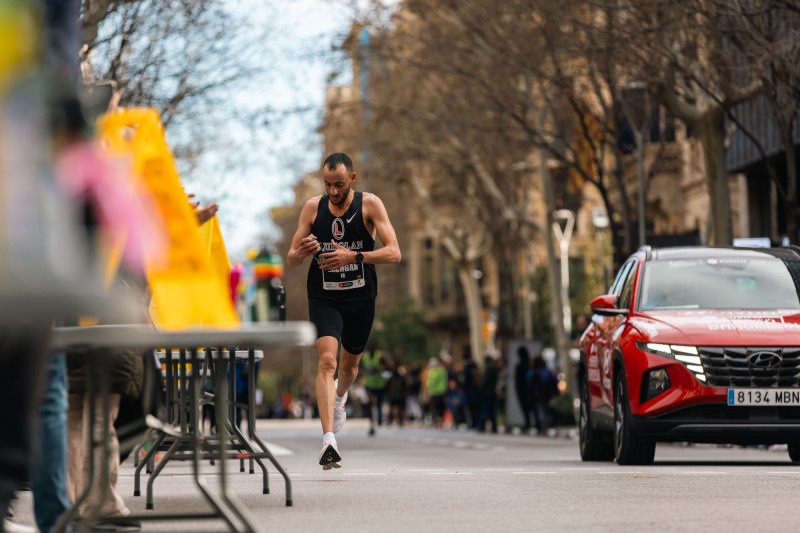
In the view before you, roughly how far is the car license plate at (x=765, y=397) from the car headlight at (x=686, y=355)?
1.02 feet

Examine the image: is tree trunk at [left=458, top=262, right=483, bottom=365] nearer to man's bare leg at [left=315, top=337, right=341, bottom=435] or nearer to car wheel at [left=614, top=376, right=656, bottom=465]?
car wheel at [left=614, top=376, right=656, bottom=465]

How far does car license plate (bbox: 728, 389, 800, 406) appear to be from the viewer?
12562 mm

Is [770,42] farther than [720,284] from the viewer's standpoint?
Yes

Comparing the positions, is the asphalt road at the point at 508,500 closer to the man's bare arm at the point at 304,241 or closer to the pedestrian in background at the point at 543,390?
the man's bare arm at the point at 304,241

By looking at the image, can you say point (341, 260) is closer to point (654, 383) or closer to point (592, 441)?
point (654, 383)

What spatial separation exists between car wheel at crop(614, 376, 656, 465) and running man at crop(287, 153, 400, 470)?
2806mm

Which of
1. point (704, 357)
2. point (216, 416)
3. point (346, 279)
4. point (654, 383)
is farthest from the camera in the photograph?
point (654, 383)

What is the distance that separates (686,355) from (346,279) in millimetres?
3123

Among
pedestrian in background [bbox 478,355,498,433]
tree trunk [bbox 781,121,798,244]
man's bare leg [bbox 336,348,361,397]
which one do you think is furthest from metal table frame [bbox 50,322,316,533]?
pedestrian in background [bbox 478,355,498,433]

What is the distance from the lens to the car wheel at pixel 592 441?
579 inches

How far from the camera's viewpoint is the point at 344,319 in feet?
36.2

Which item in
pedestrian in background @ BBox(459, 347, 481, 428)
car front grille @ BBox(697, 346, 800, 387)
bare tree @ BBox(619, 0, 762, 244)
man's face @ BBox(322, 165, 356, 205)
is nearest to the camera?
man's face @ BBox(322, 165, 356, 205)

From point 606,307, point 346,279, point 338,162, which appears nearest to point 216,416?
point 346,279

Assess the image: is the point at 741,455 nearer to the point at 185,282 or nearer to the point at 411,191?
the point at 185,282
